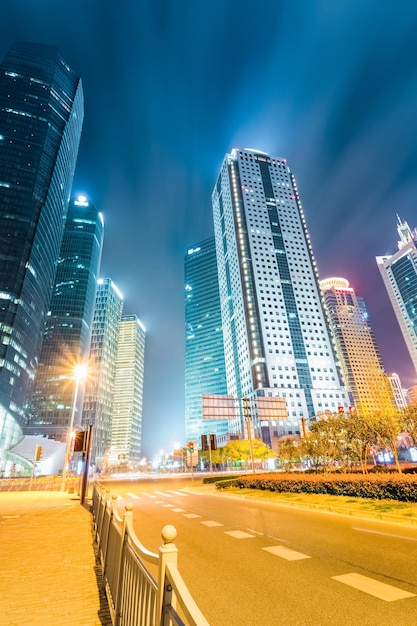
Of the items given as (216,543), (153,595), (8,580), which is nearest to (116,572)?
(153,595)

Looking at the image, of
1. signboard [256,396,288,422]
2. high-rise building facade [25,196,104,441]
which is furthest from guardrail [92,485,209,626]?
high-rise building facade [25,196,104,441]

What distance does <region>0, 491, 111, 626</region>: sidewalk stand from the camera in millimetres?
4508

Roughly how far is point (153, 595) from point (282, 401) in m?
55.6

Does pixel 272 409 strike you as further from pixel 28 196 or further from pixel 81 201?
pixel 81 201

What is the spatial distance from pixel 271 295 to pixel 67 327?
96.3 meters

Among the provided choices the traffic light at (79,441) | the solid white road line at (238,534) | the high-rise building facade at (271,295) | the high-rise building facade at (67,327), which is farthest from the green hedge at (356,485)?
the high-rise building facade at (67,327)

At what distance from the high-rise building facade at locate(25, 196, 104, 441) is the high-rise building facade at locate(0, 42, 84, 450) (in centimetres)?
2471

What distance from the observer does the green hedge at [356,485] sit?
14.3 metres

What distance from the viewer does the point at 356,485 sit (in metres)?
16.8

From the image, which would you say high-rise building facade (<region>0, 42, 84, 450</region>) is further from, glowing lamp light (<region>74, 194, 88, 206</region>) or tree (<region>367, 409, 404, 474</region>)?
tree (<region>367, 409, 404, 474</region>)

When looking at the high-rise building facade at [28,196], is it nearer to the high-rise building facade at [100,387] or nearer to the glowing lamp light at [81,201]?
the glowing lamp light at [81,201]

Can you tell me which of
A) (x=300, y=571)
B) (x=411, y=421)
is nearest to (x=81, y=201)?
(x=411, y=421)

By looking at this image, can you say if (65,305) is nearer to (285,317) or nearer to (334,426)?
(285,317)

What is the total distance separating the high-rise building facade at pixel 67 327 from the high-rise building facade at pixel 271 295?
71010 millimetres
